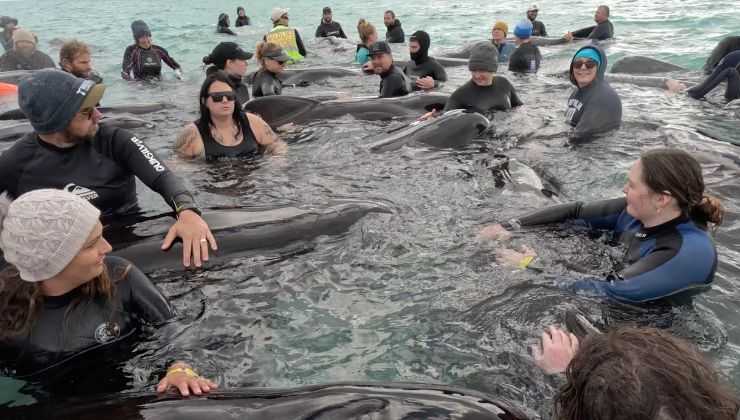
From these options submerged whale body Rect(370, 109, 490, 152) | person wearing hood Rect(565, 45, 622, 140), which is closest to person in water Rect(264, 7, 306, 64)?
submerged whale body Rect(370, 109, 490, 152)

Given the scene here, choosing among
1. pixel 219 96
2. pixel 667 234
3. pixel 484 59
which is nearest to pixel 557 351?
pixel 667 234

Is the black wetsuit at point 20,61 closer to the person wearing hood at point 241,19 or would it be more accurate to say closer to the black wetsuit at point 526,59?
the black wetsuit at point 526,59

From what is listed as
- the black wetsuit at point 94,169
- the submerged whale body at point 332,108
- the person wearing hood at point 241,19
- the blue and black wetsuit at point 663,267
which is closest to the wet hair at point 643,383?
the blue and black wetsuit at point 663,267

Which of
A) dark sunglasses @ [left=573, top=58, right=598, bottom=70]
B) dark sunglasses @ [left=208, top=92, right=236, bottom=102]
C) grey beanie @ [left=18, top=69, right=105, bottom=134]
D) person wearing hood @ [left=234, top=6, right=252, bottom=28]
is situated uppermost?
person wearing hood @ [left=234, top=6, right=252, bottom=28]

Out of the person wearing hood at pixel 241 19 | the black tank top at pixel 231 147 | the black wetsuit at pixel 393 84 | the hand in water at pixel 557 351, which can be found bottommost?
the hand in water at pixel 557 351

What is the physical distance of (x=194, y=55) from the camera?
71.1 ft

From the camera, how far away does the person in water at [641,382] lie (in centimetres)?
167

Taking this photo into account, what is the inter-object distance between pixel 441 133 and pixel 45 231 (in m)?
5.84

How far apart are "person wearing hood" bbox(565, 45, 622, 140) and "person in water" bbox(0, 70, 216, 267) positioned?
19.5ft

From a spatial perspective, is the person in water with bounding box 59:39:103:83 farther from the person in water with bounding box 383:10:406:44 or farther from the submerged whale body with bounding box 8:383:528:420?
the person in water with bounding box 383:10:406:44

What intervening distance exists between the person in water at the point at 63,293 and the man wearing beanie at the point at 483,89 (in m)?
6.61

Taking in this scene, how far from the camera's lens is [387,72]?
10625 millimetres

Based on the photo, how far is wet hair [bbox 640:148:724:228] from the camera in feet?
12.6

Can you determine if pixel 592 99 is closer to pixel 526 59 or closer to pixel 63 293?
pixel 526 59
